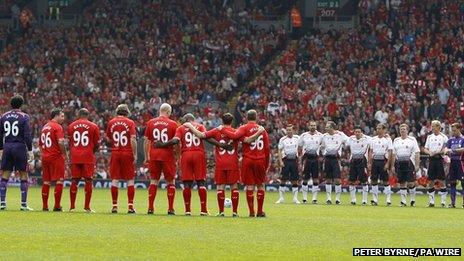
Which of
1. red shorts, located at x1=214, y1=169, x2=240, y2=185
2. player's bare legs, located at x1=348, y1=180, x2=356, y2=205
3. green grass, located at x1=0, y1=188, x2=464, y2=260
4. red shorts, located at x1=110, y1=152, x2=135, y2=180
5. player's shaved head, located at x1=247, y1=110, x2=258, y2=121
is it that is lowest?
green grass, located at x1=0, y1=188, x2=464, y2=260

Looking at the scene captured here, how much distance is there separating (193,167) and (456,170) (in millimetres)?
12510

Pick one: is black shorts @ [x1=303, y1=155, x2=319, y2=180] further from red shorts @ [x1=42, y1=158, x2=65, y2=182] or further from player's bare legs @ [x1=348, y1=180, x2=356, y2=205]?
red shorts @ [x1=42, y1=158, x2=65, y2=182]

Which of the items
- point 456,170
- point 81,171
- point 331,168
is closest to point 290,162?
point 331,168

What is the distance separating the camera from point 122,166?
90.8 feet

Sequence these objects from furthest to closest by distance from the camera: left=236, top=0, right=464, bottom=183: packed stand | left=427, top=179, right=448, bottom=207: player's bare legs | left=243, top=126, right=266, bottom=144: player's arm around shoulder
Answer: left=236, top=0, right=464, bottom=183: packed stand, left=427, top=179, right=448, bottom=207: player's bare legs, left=243, top=126, right=266, bottom=144: player's arm around shoulder

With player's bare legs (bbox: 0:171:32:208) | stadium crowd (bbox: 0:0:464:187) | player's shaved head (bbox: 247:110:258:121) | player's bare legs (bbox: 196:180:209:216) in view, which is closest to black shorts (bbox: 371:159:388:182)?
stadium crowd (bbox: 0:0:464:187)

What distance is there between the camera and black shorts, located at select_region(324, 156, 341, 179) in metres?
39.2

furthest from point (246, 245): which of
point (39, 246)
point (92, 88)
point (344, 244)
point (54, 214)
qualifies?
point (92, 88)

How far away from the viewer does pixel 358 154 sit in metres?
39.2

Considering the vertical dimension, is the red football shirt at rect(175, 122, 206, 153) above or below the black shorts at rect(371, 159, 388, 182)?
above

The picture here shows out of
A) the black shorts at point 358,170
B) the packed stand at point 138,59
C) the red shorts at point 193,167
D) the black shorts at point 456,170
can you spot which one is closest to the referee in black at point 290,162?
the black shorts at point 358,170

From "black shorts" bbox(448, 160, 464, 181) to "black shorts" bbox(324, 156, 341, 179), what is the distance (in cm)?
417

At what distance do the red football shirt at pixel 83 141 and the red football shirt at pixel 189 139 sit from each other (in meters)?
2.34

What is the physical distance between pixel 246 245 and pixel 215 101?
36.1 meters
